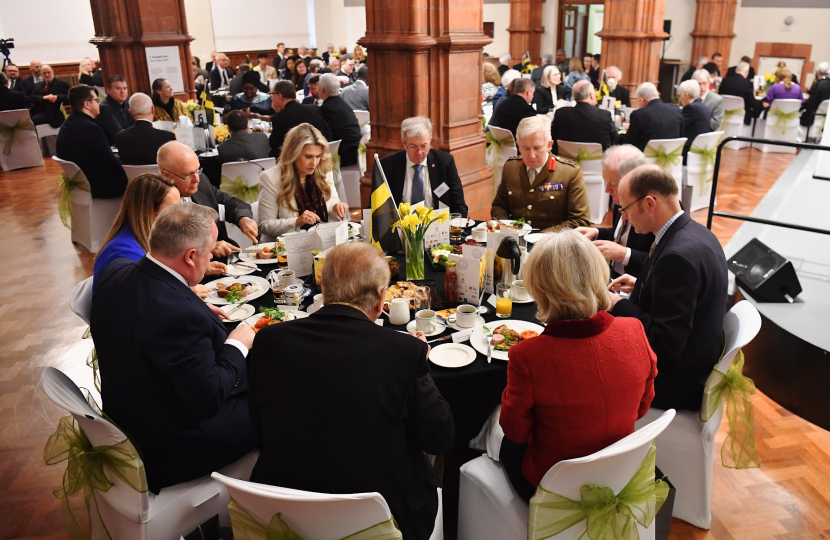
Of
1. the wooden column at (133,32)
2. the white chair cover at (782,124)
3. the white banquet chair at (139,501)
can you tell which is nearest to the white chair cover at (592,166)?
the white chair cover at (782,124)

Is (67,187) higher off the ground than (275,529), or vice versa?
(67,187)

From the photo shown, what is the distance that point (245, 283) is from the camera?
10.5 feet

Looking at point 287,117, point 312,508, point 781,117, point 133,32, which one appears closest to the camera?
point 312,508

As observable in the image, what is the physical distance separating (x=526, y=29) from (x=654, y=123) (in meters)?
9.95

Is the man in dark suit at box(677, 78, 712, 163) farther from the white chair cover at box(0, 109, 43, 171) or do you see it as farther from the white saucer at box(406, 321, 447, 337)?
the white chair cover at box(0, 109, 43, 171)

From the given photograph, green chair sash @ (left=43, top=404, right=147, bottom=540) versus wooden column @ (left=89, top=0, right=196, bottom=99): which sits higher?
wooden column @ (left=89, top=0, right=196, bottom=99)

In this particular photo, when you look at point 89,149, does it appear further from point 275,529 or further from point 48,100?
point 48,100

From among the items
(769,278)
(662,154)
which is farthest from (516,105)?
(769,278)

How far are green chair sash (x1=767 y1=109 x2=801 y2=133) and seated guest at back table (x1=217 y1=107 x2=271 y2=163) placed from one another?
322 inches

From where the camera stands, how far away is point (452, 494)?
9.75 feet

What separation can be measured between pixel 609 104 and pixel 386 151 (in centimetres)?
361

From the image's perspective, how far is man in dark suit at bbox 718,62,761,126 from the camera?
10.4 meters

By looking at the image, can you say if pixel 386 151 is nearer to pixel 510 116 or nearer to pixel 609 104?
pixel 510 116

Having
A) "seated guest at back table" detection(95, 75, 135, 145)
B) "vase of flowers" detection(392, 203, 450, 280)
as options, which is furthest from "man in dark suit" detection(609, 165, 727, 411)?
"seated guest at back table" detection(95, 75, 135, 145)
